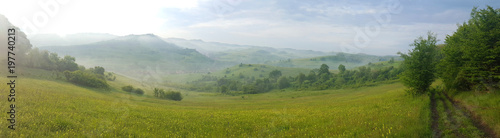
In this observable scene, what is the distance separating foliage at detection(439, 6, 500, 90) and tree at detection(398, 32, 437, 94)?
2464 mm

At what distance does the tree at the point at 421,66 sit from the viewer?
32531 millimetres

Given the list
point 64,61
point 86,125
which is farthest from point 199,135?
point 64,61

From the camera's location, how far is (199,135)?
1525cm

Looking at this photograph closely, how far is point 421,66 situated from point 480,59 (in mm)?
8285

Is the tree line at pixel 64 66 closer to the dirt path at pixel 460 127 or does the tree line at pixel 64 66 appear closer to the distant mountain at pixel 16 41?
the distant mountain at pixel 16 41

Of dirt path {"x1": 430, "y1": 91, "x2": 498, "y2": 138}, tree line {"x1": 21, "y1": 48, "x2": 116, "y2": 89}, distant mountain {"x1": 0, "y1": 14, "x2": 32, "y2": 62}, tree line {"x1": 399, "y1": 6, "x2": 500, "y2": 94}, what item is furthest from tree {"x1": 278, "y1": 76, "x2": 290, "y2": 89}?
dirt path {"x1": 430, "y1": 91, "x2": 498, "y2": 138}

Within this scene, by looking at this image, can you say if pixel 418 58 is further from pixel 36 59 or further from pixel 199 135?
pixel 36 59

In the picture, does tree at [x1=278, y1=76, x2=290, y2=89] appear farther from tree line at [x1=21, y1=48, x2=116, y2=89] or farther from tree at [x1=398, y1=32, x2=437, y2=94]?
tree at [x1=398, y1=32, x2=437, y2=94]

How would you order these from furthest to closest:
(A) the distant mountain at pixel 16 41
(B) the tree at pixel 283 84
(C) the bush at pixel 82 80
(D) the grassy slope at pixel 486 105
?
(B) the tree at pixel 283 84 → (A) the distant mountain at pixel 16 41 → (C) the bush at pixel 82 80 → (D) the grassy slope at pixel 486 105

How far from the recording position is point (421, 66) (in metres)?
33.5

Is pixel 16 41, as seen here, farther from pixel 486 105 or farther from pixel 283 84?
pixel 283 84

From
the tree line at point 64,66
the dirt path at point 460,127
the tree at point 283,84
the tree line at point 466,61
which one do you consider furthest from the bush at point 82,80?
the tree at point 283,84

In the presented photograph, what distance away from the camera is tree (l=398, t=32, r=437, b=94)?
32.5 m

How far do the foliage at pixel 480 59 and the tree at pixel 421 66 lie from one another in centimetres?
246
